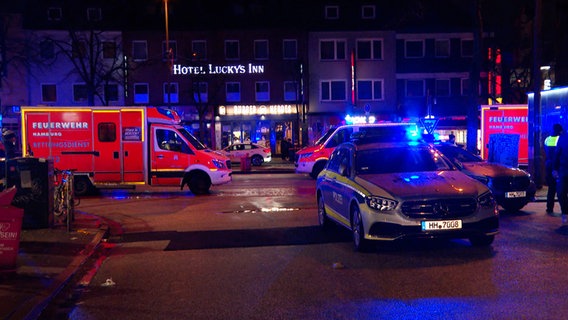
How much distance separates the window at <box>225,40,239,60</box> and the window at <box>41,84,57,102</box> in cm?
1357

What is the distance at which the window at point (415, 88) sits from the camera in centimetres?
5006

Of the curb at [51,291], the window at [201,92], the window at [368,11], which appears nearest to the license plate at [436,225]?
the curb at [51,291]

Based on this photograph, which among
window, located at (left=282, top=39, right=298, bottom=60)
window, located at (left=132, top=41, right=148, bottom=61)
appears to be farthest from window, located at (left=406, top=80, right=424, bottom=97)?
window, located at (left=132, top=41, right=148, bottom=61)

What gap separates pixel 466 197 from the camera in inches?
347

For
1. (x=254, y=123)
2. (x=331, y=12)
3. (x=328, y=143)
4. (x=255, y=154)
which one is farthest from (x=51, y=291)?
(x=331, y=12)

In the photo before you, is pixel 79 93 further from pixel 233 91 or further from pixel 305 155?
pixel 305 155

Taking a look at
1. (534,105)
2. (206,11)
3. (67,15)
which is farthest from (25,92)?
(534,105)

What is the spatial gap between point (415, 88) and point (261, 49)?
12.7m

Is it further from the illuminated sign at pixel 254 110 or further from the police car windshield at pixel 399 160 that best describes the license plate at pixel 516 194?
the illuminated sign at pixel 254 110

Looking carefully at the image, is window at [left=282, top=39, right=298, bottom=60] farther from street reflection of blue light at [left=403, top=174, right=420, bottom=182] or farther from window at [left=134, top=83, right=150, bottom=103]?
street reflection of blue light at [left=403, top=174, right=420, bottom=182]

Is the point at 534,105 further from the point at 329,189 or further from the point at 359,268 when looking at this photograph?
the point at 359,268

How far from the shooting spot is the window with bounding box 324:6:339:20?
5069cm

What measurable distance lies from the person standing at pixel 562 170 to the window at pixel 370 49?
→ 37862 mm

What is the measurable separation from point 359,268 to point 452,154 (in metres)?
7.31
